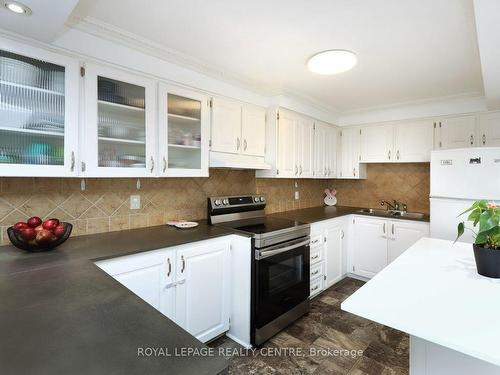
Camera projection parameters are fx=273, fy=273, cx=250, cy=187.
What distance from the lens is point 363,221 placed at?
3492mm

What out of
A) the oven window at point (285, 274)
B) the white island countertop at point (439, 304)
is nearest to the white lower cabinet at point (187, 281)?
the oven window at point (285, 274)

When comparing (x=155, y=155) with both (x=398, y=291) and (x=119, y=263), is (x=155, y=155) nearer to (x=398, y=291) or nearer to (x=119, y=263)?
(x=119, y=263)

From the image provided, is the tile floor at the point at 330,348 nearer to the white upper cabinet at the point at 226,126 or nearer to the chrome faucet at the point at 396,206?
the white upper cabinet at the point at 226,126

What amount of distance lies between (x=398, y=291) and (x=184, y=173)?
1699mm

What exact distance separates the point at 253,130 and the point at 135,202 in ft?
4.45

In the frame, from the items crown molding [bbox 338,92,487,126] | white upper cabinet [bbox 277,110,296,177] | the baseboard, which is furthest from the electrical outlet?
crown molding [bbox 338,92,487,126]

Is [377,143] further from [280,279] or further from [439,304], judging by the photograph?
[439,304]

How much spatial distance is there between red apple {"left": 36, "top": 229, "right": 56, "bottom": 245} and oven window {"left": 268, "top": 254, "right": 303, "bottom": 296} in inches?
59.7

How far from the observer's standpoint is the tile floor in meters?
1.92

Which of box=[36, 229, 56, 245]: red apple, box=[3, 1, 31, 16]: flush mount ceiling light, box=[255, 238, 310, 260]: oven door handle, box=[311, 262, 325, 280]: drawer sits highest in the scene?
box=[3, 1, 31, 16]: flush mount ceiling light

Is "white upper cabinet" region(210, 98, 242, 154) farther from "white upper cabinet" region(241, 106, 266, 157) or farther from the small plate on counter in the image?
the small plate on counter

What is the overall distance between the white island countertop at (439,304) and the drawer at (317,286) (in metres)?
1.53

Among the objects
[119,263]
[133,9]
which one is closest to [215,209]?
[119,263]

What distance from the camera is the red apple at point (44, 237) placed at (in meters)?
1.56
